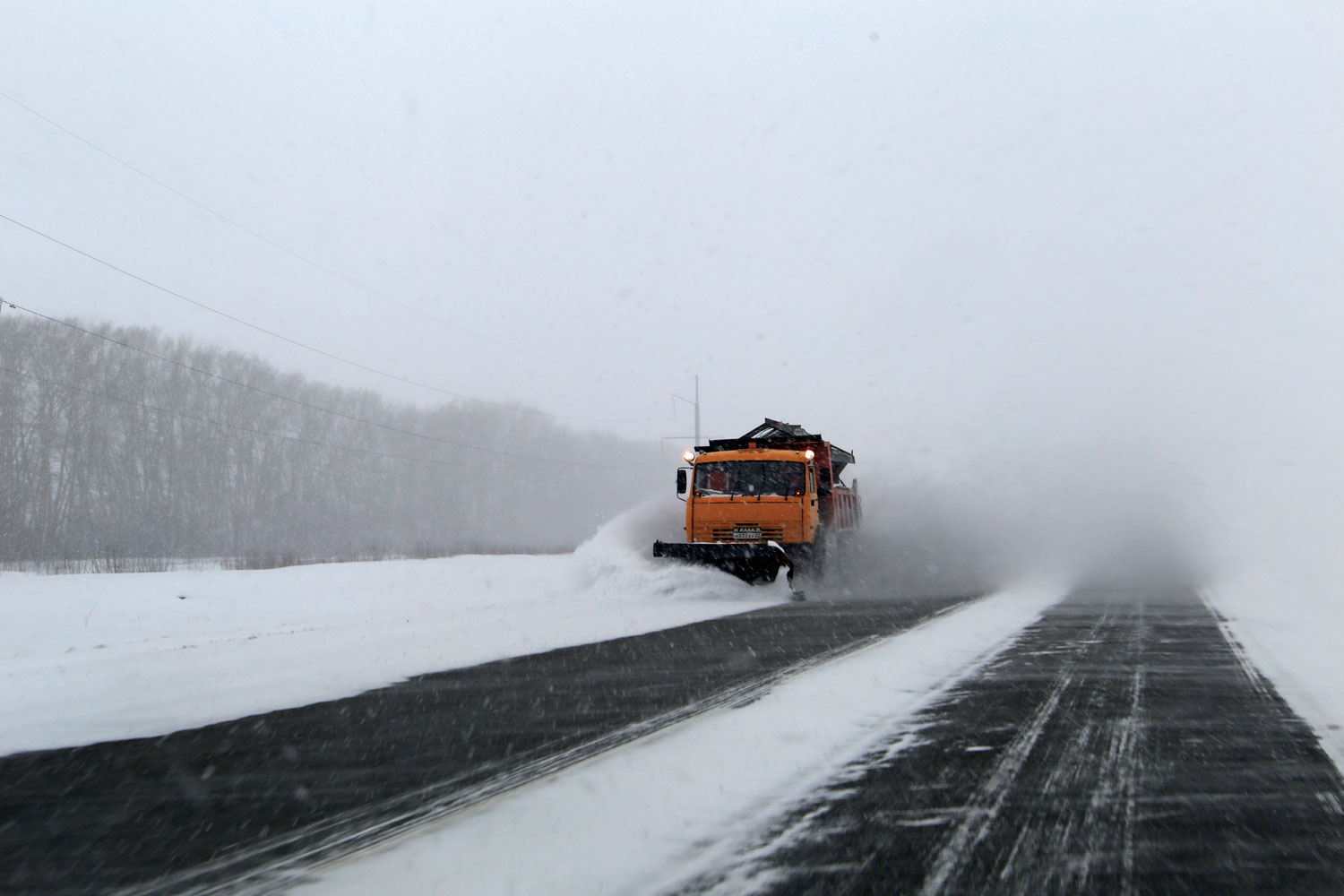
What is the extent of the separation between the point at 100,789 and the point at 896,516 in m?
19.3

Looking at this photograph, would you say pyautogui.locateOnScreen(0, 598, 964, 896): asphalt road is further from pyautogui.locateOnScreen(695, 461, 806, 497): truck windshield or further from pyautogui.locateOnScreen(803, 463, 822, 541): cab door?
pyautogui.locateOnScreen(695, 461, 806, 497): truck windshield

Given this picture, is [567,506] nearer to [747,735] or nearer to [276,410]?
[276,410]

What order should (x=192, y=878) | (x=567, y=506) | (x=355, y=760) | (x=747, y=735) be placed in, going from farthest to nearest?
(x=567, y=506)
(x=747, y=735)
(x=355, y=760)
(x=192, y=878)

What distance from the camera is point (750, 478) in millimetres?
16297

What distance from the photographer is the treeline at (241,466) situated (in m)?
36.8

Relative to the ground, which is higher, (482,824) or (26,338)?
(26,338)

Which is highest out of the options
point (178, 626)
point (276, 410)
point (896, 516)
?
point (276, 410)

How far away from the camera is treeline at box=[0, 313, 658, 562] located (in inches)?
1447

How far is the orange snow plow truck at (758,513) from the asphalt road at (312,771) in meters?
7.55

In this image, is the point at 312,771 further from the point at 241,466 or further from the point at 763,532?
the point at 241,466

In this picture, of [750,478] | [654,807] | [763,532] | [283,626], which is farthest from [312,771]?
[750,478]

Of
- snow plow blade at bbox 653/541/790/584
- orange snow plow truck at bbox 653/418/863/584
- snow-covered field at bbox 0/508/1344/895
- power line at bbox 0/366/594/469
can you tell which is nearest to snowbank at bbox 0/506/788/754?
snow-covered field at bbox 0/508/1344/895

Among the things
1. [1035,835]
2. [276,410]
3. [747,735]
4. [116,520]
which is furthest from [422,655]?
[276,410]

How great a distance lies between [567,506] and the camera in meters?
71.2
